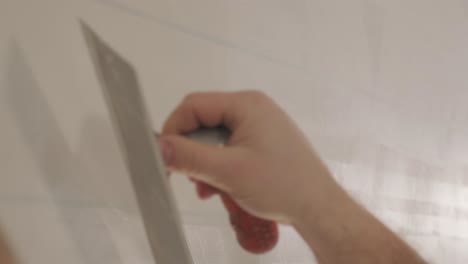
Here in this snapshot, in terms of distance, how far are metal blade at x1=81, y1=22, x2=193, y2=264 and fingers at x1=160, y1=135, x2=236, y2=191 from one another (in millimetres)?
55

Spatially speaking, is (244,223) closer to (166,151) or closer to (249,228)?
(249,228)

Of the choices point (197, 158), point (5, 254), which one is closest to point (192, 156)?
point (197, 158)

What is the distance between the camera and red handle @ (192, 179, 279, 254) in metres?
0.49

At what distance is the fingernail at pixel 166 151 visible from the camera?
42 cm

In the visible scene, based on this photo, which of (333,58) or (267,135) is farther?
(333,58)

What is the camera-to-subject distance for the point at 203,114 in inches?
18.8

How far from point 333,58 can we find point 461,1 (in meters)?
0.45

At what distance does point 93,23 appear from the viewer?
19.4 inches

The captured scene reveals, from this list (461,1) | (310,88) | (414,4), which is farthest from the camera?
(461,1)

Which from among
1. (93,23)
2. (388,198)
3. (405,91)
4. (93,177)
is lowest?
(388,198)

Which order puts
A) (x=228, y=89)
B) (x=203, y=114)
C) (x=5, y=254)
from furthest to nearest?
(x=228, y=89) < (x=203, y=114) < (x=5, y=254)

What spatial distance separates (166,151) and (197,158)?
0.09 feet

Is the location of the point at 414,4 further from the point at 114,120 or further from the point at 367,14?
the point at 114,120

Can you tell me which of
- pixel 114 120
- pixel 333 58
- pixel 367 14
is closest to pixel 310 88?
pixel 333 58
